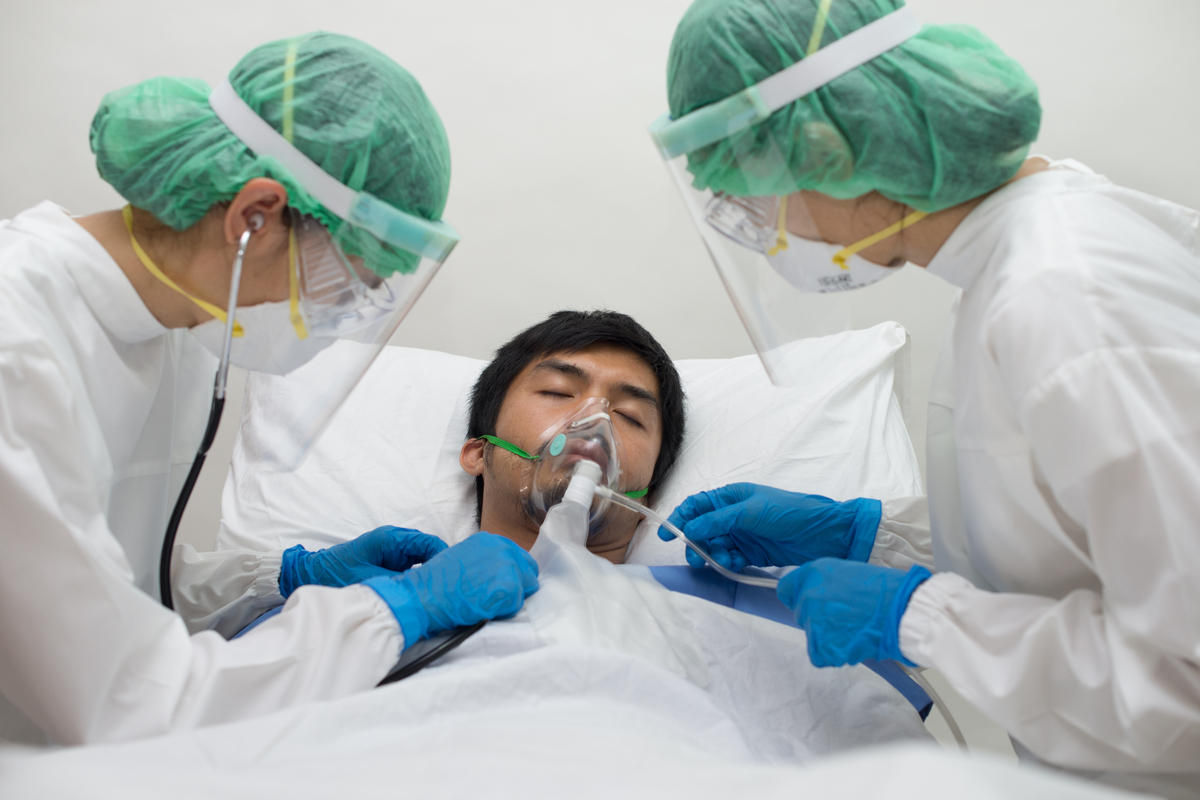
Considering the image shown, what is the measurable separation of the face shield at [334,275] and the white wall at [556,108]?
119 centimetres

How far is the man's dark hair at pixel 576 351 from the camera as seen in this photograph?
6.33 feet

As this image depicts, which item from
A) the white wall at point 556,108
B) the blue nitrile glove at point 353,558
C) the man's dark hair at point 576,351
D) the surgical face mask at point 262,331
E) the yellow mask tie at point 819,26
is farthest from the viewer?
the white wall at point 556,108

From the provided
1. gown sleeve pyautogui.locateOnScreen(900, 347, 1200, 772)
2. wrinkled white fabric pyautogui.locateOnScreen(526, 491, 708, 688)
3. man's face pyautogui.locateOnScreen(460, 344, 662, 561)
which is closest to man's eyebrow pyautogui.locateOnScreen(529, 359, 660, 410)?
man's face pyautogui.locateOnScreen(460, 344, 662, 561)

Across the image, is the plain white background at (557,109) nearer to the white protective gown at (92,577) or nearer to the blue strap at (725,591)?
the blue strap at (725,591)

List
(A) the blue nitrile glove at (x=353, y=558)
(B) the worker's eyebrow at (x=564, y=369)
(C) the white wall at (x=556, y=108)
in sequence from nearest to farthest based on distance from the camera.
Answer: (A) the blue nitrile glove at (x=353, y=558) < (B) the worker's eyebrow at (x=564, y=369) < (C) the white wall at (x=556, y=108)

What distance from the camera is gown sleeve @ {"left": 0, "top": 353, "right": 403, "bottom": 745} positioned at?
3.05ft

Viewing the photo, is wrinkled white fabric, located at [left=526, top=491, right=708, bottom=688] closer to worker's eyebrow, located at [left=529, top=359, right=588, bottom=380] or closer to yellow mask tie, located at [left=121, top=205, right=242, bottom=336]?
worker's eyebrow, located at [left=529, top=359, right=588, bottom=380]

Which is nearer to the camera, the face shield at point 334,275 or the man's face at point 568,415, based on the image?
the face shield at point 334,275

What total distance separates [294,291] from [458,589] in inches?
21.6

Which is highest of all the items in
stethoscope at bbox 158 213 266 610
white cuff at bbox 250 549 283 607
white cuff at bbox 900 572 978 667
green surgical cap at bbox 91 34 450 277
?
green surgical cap at bbox 91 34 450 277

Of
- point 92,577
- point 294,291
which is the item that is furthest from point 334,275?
point 92,577

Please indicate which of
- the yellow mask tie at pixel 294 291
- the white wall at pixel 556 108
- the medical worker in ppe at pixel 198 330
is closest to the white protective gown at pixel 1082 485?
the medical worker in ppe at pixel 198 330

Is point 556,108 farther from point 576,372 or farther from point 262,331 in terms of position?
point 262,331

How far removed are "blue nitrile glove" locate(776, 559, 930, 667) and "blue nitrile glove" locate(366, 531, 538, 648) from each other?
49 cm
